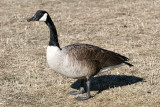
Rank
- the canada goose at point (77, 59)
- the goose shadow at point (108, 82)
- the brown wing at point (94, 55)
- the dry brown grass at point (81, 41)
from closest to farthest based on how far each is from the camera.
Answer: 1. the canada goose at point (77, 59)
2. the brown wing at point (94, 55)
3. the dry brown grass at point (81, 41)
4. the goose shadow at point (108, 82)

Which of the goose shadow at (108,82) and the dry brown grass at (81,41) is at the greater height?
the dry brown grass at (81,41)

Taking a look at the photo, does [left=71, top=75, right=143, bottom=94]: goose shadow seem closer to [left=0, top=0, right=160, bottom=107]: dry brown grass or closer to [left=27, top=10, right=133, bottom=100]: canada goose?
[left=0, top=0, right=160, bottom=107]: dry brown grass

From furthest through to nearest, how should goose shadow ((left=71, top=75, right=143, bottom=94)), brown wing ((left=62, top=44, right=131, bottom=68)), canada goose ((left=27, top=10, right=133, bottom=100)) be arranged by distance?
goose shadow ((left=71, top=75, right=143, bottom=94))
brown wing ((left=62, top=44, right=131, bottom=68))
canada goose ((left=27, top=10, right=133, bottom=100))

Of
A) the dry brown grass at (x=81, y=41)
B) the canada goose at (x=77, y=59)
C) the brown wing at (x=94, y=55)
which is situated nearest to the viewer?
the canada goose at (x=77, y=59)

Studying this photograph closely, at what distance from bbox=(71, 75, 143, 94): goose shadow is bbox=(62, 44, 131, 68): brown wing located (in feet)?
3.05

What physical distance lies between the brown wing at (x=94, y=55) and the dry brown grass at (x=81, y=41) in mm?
913

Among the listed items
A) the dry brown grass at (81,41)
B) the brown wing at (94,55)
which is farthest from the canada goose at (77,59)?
the dry brown grass at (81,41)

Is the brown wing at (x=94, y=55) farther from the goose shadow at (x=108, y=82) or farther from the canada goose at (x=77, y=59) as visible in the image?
the goose shadow at (x=108, y=82)

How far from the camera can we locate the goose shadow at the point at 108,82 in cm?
891

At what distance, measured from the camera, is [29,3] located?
899 inches

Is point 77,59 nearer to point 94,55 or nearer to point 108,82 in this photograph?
point 94,55

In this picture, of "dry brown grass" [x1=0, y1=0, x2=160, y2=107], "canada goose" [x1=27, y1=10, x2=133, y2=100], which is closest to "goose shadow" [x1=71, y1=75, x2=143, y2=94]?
"dry brown grass" [x1=0, y1=0, x2=160, y2=107]

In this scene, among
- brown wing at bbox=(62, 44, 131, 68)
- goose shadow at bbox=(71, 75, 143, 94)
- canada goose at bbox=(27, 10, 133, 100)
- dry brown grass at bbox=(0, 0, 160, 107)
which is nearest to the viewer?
canada goose at bbox=(27, 10, 133, 100)

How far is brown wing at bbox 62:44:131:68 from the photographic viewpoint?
7.60 metres
